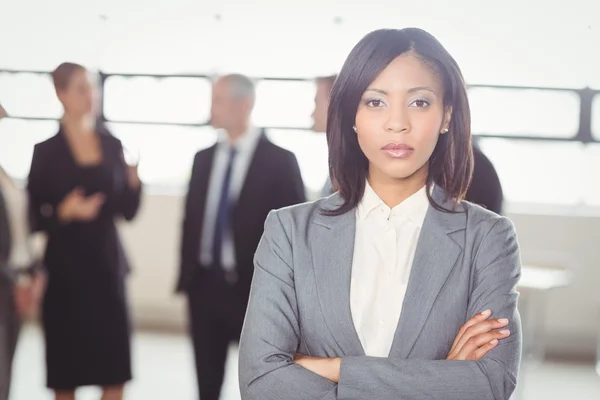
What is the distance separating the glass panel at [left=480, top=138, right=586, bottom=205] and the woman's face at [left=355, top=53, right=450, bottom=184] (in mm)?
3856

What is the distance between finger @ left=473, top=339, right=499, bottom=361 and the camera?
1.55 m

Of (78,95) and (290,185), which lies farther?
(78,95)

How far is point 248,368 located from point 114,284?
2.12 metres

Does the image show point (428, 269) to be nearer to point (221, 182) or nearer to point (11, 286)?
point (11, 286)

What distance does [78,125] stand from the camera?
3.81 meters

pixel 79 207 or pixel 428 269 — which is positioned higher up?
pixel 428 269

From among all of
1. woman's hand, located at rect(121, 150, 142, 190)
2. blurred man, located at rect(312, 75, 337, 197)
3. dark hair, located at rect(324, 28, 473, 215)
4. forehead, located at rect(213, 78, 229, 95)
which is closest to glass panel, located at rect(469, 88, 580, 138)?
forehead, located at rect(213, 78, 229, 95)

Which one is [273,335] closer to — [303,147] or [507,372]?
[507,372]

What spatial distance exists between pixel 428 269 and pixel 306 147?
379cm

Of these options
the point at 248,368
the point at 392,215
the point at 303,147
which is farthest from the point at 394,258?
the point at 303,147

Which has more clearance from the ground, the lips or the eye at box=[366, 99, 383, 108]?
the eye at box=[366, 99, 383, 108]

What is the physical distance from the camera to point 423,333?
1523 mm

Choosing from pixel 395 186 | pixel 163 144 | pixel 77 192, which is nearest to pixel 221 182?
pixel 77 192

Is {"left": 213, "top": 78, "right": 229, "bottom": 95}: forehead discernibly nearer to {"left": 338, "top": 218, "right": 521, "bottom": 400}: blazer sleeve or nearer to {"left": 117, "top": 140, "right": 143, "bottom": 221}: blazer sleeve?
{"left": 117, "top": 140, "right": 143, "bottom": 221}: blazer sleeve
